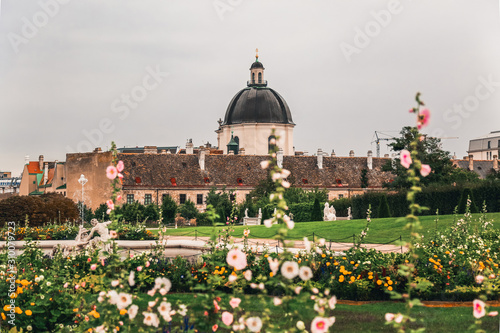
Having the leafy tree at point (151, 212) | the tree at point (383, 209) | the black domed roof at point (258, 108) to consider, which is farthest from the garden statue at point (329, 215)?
the black domed roof at point (258, 108)

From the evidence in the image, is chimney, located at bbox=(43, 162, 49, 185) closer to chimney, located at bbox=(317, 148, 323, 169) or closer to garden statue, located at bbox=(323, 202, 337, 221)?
chimney, located at bbox=(317, 148, 323, 169)

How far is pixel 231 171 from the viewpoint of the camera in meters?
60.2

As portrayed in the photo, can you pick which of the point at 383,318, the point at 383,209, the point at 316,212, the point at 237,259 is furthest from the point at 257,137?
the point at 237,259

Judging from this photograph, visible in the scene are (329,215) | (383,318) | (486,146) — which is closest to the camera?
(383,318)

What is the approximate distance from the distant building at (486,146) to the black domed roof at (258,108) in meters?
39.0

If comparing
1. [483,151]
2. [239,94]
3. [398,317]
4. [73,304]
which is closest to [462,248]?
[73,304]

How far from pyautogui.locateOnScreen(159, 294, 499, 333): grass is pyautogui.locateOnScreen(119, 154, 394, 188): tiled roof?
4776cm

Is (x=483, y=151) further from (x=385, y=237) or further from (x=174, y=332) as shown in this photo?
(x=174, y=332)

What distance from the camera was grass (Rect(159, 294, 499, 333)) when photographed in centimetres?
801

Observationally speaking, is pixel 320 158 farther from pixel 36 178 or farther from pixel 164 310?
pixel 164 310

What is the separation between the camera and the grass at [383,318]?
8.01 metres

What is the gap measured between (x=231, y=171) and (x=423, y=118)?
5619cm

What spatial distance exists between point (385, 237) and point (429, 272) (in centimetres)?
1071

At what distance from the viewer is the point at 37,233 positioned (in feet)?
72.9
